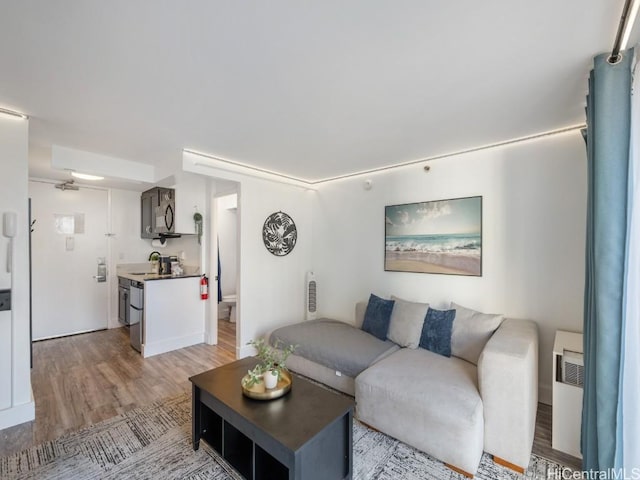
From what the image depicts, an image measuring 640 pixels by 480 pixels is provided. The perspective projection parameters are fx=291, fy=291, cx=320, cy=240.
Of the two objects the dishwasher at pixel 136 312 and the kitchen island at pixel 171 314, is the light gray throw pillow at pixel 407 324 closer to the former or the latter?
the kitchen island at pixel 171 314

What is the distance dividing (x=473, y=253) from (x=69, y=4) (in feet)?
10.6

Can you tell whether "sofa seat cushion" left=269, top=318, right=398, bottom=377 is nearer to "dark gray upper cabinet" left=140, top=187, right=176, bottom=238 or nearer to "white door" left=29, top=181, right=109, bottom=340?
"dark gray upper cabinet" left=140, top=187, right=176, bottom=238

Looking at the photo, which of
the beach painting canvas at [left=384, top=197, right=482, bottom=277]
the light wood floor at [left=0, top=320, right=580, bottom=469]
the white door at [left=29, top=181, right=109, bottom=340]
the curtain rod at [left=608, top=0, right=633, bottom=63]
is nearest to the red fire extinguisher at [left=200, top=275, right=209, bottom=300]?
the light wood floor at [left=0, top=320, right=580, bottom=469]

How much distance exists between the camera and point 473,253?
2.88 m

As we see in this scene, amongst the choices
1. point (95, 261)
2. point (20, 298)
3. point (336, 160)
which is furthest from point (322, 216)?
point (95, 261)

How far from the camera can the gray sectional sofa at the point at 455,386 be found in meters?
1.75

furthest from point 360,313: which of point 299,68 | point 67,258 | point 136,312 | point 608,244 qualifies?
point 67,258

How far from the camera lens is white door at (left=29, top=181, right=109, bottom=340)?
4176 millimetres

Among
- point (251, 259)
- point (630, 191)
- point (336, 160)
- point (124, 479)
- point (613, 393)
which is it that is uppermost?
point (336, 160)

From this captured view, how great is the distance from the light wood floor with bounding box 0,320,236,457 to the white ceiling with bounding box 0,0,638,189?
2335mm

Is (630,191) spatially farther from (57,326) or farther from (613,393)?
(57,326)

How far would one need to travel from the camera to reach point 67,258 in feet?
14.4

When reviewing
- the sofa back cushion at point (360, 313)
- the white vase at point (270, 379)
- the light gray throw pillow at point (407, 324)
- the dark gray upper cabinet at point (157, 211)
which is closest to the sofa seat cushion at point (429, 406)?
the light gray throw pillow at point (407, 324)

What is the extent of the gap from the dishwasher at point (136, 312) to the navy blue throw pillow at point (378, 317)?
2.77 metres
